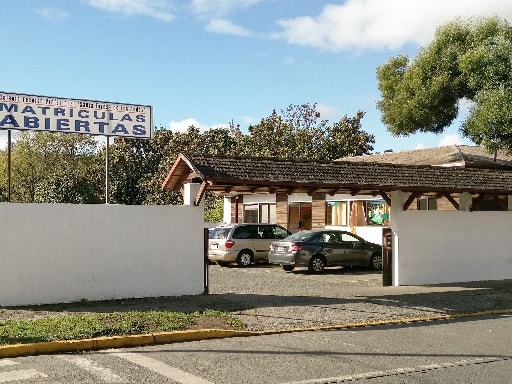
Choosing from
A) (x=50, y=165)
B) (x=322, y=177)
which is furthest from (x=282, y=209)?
(x=50, y=165)

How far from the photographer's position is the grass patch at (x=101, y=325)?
992 cm

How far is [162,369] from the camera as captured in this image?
8.33 meters

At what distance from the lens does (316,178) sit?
53.0 feet

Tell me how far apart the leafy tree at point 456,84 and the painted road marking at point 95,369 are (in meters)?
19.1

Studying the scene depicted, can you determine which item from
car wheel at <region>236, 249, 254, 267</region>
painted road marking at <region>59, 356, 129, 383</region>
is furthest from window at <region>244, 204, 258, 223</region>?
painted road marking at <region>59, 356, 129, 383</region>

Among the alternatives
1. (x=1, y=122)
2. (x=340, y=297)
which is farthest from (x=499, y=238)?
(x=1, y=122)

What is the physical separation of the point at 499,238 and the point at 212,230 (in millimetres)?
10549

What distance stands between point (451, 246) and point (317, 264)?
492cm

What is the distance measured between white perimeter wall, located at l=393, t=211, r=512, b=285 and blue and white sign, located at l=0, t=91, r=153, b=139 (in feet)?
24.5

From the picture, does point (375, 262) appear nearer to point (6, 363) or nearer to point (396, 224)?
point (396, 224)

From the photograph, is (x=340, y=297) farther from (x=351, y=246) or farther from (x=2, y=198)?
(x=2, y=198)

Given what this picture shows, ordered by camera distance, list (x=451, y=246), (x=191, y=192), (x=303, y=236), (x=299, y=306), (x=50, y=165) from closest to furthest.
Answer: (x=299, y=306) → (x=191, y=192) → (x=451, y=246) → (x=303, y=236) → (x=50, y=165)

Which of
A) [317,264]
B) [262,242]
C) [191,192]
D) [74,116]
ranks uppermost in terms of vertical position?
[74,116]

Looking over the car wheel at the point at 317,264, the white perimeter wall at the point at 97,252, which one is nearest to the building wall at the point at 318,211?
the car wheel at the point at 317,264
